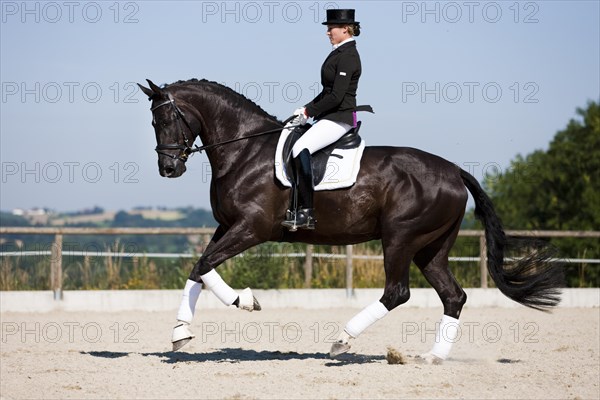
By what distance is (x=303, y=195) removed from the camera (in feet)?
26.4

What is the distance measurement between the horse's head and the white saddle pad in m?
0.80

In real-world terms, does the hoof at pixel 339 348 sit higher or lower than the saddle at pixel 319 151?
lower

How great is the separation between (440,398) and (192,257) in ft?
30.2

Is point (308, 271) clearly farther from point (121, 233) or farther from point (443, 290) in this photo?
point (443, 290)

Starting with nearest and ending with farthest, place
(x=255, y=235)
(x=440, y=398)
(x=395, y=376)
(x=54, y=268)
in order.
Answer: (x=440, y=398)
(x=395, y=376)
(x=255, y=235)
(x=54, y=268)

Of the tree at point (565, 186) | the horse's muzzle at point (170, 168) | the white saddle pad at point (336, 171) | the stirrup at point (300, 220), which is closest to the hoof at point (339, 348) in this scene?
the stirrup at point (300, 220)

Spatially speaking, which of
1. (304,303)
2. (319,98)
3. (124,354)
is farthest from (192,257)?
(319,98)

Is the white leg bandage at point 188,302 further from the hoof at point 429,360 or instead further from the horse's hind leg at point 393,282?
the hoof at point 429,360

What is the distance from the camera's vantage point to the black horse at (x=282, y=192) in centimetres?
806

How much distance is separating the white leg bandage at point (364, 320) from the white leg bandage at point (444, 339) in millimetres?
608

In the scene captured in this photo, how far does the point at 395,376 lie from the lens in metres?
7.41

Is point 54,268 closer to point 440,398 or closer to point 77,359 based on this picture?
point 77,359

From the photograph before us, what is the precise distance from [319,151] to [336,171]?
0.25m

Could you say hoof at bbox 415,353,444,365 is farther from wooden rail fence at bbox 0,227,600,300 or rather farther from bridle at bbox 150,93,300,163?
wooden rail fence at bbox 0,227,600,300
